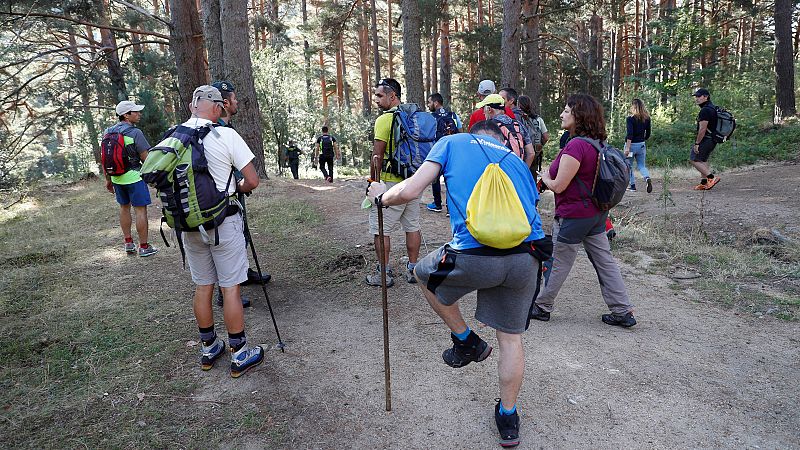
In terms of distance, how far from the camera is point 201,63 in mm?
11219

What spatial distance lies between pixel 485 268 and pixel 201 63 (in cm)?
1088

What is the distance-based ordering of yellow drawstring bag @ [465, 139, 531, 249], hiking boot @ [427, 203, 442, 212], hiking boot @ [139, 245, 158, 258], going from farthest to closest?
1. hiking boot @ [427, 203, 442, 212]
2. hiking boot @ [139, 245, 158, 258]
3. yellow drawstring bag @ [465, 139, 531, 249]

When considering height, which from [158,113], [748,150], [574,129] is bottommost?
[748,150]

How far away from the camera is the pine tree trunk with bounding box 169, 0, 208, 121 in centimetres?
1081

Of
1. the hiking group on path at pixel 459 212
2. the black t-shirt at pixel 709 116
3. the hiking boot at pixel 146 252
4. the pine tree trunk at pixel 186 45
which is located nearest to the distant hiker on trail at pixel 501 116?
the hiking group on path at pixel 459 212

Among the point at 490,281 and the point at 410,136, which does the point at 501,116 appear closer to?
the point at 410,136

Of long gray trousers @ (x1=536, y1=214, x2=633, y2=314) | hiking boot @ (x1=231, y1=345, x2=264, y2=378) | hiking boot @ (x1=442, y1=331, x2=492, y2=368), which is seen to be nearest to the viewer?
hiking boot @ (x1=442, y1=331, x2=492, y2=368)

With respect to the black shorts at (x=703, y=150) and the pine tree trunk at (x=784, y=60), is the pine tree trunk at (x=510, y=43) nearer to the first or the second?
the black shorts at (x=703, y=150)

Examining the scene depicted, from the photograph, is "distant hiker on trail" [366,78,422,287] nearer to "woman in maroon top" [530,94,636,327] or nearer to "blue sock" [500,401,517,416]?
"woman in maroon top" [530,94,636,327]

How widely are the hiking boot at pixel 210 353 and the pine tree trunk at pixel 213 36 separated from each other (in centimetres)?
816

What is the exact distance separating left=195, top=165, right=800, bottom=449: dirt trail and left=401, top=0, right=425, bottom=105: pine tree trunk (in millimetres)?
8040

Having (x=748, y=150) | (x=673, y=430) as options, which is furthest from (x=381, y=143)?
(x=748, y=150)

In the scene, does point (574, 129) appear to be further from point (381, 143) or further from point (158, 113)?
point (158, 113)

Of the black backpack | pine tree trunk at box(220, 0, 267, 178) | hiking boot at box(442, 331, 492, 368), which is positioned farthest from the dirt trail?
pine tree trunk at box(220, 0, 267, 178)
